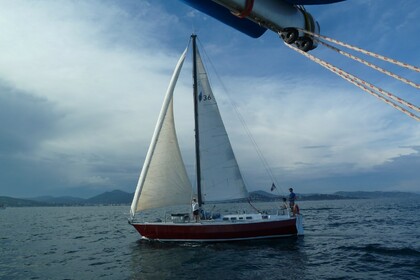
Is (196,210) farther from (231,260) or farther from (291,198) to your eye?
Result: (291,198)

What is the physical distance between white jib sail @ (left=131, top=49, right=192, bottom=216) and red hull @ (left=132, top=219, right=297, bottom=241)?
1.91 m

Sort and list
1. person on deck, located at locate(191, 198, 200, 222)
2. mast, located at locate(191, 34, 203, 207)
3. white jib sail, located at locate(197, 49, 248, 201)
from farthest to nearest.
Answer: white jib sail, located at locate(197, 49, 248, 201) → mast, located at locate(191, 34, 203, 207) → person on deck, located at locate(191, 198, 200, 222)

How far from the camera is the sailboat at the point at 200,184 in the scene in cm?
2397

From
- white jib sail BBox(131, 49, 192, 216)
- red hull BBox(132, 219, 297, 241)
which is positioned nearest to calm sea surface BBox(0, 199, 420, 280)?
red hull BBox(132, 219, 297, 241)

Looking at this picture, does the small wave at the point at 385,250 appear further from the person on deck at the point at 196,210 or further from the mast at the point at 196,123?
the mast at the point at 196,123

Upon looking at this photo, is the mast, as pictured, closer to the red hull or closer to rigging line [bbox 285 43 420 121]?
the red hull

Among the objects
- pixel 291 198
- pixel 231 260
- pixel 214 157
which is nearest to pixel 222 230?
pixel 231 260

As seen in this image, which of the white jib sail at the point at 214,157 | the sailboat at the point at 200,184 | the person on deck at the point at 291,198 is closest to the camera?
the sailboat at the point at 200,184

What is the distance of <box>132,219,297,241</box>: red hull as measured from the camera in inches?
933

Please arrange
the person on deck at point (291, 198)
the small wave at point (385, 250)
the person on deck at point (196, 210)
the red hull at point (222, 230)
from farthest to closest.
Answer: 1. the person on deck at point (291, 198)
2. the person on deck at point (196, 210)
3. the red hull at point (222, 230)
4. the small wave at point (385, 250)

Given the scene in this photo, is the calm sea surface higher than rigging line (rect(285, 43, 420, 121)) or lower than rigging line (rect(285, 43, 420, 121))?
lower

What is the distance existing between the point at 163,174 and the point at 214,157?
433 centimetres

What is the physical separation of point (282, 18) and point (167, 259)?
19.0 metres

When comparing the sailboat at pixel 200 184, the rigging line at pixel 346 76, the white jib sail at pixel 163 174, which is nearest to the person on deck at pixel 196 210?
the sailboat at pixel 200 184
